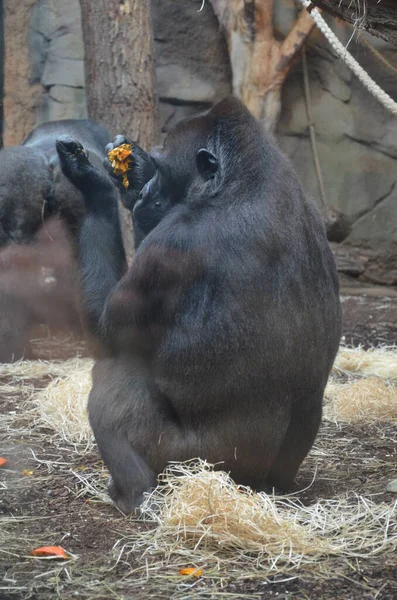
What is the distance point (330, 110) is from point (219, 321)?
5763 mm

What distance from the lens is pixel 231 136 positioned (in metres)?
3.00

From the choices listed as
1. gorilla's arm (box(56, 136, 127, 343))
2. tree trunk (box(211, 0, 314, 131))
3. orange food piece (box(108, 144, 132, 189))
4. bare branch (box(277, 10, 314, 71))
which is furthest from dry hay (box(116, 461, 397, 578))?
bare branch (box(277, 10, 314, 71))

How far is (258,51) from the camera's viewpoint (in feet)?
24.5

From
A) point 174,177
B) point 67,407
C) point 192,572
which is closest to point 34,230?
point 67,407

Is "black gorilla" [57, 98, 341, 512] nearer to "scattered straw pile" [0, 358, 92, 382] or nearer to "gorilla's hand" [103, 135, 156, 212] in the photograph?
"gorilla's hand" [103, 135, 156, 212]

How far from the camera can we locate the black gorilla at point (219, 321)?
2801 mm

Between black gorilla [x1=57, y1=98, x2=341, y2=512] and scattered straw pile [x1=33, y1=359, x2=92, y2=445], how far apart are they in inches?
33.6

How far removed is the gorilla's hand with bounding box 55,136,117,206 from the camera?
3256 mm

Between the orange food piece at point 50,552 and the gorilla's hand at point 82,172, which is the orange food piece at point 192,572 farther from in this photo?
the gorilla's hand at point 82,172

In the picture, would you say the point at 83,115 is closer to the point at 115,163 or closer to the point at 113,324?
the point at 115,163

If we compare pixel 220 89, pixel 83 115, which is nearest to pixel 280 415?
pixel 83 115

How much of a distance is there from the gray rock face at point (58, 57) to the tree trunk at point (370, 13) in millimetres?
1436

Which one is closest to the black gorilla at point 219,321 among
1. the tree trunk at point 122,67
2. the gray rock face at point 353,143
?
the tree trunk at point 122,67

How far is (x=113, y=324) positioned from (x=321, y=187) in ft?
16.8
